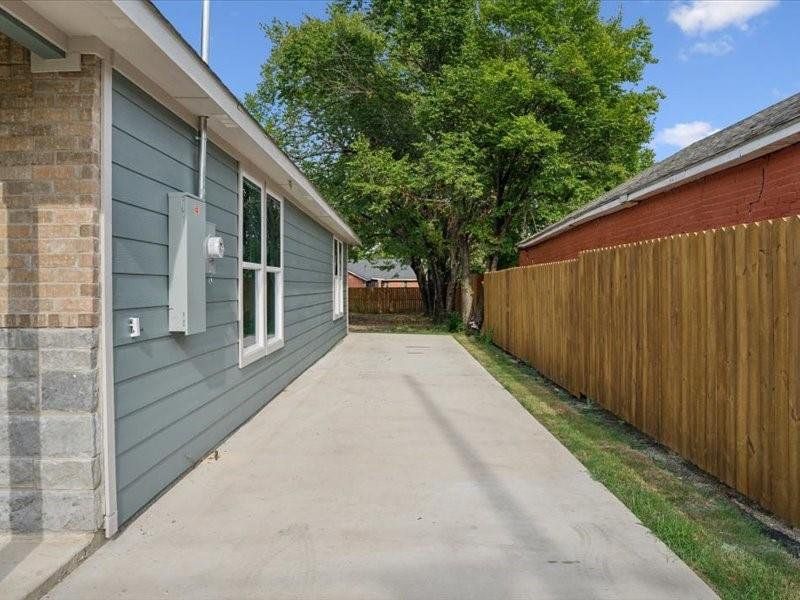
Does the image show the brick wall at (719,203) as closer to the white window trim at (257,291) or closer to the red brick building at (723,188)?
the red brick building at (723,188)

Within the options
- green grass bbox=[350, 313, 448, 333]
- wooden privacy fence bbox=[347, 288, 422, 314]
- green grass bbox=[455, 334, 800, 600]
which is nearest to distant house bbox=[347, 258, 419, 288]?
wooden privacy fence bbox=[347, 288, 422, 314]

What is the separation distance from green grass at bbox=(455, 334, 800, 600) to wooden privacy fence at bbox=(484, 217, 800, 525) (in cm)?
15

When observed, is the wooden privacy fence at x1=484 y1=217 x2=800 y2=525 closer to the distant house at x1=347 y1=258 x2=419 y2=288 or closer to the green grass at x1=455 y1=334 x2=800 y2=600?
the green grass at x1=455 y1=334 x2=800 y2=600

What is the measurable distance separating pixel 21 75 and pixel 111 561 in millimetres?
2400

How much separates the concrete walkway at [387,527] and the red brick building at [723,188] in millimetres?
3067

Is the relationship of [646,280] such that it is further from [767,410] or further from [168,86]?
[168,86]

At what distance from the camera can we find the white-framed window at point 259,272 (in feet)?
19.0

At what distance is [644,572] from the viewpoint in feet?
9.23

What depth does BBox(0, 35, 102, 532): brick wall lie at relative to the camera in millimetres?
2963

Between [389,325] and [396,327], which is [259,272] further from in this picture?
[389,325]

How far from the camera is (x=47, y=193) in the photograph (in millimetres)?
2994

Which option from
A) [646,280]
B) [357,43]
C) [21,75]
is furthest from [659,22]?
[21,75]

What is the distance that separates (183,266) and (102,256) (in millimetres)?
884

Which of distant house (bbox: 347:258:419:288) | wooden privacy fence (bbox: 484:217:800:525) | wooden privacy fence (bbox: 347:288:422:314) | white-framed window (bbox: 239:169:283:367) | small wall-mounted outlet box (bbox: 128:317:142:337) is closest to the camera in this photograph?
wooden privacy fence (bbox: 484:217:800:525)
